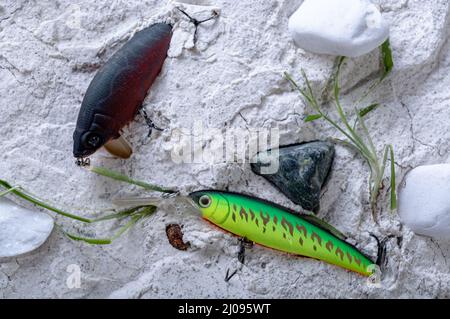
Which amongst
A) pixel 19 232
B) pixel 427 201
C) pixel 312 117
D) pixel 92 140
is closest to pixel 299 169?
pixel 312 117

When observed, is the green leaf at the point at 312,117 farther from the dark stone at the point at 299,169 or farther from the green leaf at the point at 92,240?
the green leaf at the point at 92,240

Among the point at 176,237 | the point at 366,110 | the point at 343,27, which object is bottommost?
the point at 176,237

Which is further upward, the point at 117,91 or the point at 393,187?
the point at 117,91

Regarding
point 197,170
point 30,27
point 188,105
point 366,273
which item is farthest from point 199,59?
point 366,273

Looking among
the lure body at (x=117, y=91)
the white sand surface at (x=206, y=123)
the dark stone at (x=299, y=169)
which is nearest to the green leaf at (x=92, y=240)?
the white sand surface at (x=206, y=123)

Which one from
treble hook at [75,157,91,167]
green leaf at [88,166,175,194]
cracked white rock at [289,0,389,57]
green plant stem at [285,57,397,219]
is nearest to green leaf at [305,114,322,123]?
green plant stem at [285,57,397,219]

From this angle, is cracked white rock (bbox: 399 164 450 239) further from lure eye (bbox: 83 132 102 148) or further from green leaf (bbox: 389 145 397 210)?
lure eye (bbox: 83 132 102 148)

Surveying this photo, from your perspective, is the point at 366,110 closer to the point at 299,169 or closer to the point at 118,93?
the point at 299,169
